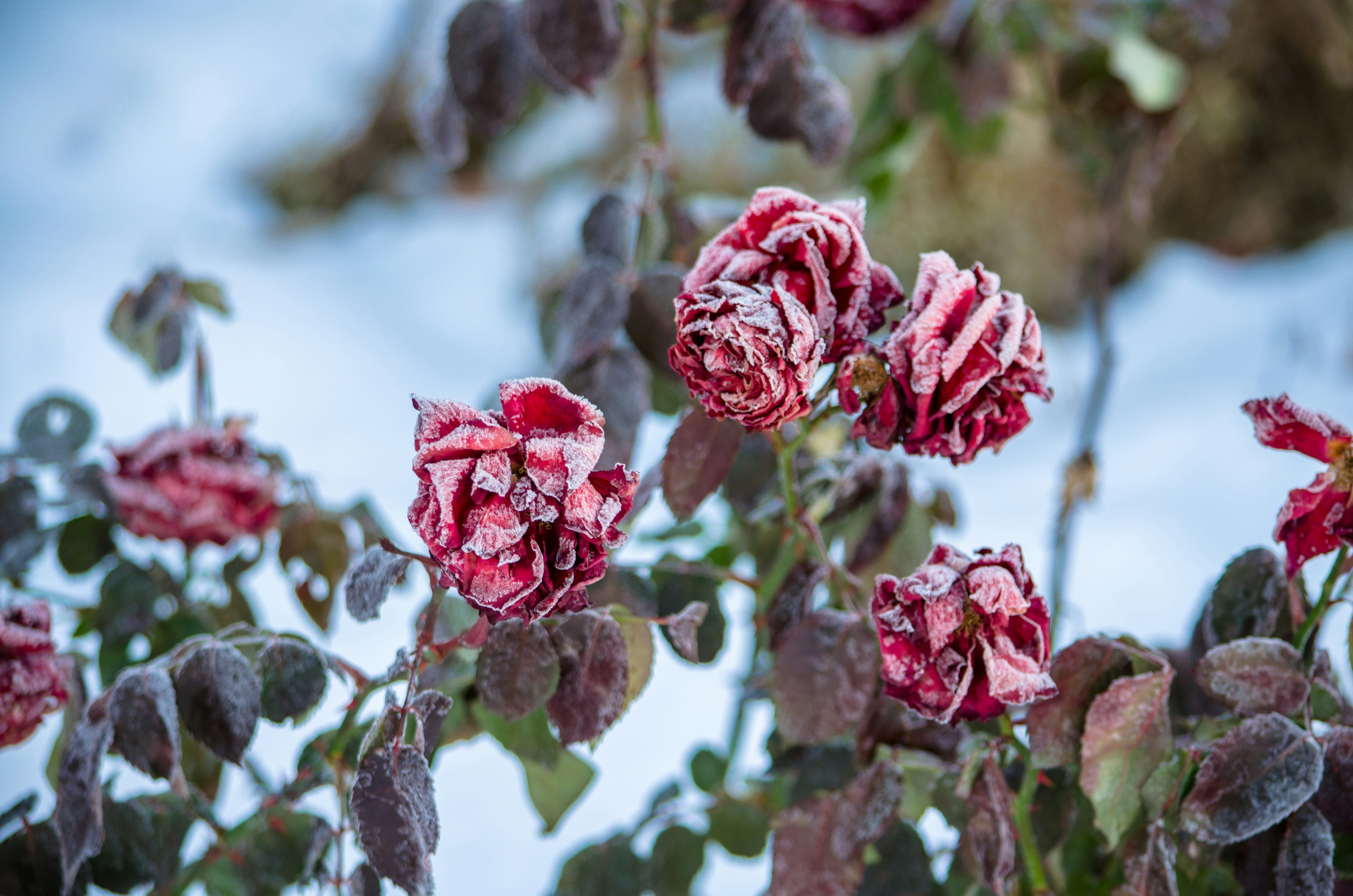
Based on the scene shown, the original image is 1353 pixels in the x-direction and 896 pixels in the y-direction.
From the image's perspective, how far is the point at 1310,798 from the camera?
0.25m

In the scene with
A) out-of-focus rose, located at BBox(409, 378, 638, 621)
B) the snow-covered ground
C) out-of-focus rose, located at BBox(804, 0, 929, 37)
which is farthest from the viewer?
the snow-covered ground

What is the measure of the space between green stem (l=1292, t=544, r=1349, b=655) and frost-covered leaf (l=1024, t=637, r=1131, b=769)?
0.15ft

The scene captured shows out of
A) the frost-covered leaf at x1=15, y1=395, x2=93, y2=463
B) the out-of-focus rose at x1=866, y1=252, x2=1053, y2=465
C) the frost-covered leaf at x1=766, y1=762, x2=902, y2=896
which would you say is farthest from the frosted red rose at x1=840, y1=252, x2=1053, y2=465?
the frost-covered leaf at x1=15, y1=395, x2=93, y2=463

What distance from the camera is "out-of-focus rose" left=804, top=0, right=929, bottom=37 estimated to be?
1.63 feet

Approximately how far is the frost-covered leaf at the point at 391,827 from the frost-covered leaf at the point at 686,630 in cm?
8

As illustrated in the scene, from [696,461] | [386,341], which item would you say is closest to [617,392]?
[696,461]

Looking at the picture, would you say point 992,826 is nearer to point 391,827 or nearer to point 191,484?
point 391,827

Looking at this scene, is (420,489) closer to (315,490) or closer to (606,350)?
(606,350)

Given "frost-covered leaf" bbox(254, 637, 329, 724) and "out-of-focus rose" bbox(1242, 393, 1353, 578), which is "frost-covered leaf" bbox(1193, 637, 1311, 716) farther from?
"frost-covered leaf" bbox(254, 637, 329, 724)

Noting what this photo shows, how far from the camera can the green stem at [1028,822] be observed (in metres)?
0.26

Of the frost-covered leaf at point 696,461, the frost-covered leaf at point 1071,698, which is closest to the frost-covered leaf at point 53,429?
the frost-covered leaf at point 696,461

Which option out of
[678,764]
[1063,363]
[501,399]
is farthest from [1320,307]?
[501,399]

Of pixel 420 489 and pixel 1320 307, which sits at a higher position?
pixel 1320 307

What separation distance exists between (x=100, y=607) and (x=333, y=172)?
139 cm
